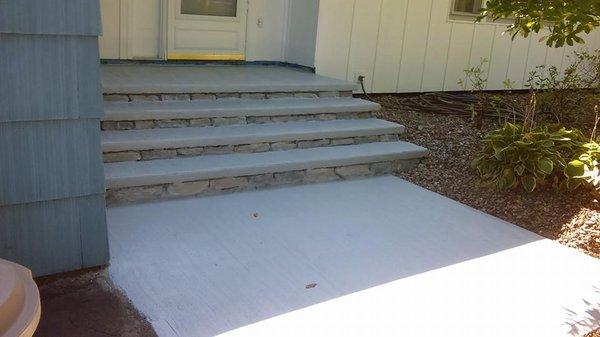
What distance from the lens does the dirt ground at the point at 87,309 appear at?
8.25 ft

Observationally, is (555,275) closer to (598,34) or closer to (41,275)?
(41,275)

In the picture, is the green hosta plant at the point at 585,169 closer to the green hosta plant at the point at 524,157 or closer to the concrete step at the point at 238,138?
the green hosta plant at the point at 524,157

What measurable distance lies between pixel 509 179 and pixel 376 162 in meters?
1.20

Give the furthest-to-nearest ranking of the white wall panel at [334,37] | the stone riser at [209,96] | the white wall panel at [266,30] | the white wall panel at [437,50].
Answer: the white wall panel at [437,50]
the white wall panel at [266,30]
the white wall panel at [334,37]
the stone riser at [209,96]

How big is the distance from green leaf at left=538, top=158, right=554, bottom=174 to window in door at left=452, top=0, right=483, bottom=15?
4.04 meters

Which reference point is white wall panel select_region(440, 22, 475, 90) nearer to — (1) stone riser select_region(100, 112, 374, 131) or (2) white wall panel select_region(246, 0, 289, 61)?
(2) white wall panel select_region(246, 0, 289, 61)

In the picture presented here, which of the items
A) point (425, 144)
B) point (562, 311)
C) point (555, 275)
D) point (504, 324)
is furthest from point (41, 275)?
point (425, 144)

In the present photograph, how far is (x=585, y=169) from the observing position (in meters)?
4.27

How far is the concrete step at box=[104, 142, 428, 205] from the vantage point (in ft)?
13.2

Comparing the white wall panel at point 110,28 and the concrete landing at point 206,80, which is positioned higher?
the white wall panel at point 110,28

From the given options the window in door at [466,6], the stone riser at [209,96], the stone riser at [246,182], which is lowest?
the stone riser at [246,182]

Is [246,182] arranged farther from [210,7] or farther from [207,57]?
[210,7]

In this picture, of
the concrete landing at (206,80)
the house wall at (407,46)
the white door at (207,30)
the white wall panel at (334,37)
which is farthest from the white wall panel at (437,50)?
the white door at (207,30)

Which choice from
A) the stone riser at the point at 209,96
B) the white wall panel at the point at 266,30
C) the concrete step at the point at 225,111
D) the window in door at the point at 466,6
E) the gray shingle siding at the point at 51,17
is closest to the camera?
the gray shingle siding at the point at 51,17
